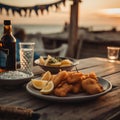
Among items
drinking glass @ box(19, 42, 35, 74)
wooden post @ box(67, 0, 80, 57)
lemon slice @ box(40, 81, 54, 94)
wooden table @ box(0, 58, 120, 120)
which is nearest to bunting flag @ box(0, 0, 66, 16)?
wooden post @ box(67, 0, 80, 57)

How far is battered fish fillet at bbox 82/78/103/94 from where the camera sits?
1.28m

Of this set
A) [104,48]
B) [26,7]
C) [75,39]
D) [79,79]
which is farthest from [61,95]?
[104,48]

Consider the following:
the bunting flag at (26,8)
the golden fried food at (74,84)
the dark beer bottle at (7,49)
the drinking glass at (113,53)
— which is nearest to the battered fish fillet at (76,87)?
the golden fried food at (74,84)

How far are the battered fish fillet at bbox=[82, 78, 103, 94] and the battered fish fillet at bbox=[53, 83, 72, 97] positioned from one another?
70mm

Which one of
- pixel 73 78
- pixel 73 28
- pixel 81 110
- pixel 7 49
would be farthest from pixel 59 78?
pixel 73 28

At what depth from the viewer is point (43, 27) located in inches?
1097

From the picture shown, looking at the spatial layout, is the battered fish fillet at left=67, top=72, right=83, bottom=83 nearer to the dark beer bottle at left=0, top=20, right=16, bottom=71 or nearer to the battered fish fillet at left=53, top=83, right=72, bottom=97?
the battered fish fillet at left=53, top=83, right=72, bottom=97

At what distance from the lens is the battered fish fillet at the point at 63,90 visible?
1.25 metres

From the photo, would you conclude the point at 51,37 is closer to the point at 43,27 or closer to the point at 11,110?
the point at 11,110

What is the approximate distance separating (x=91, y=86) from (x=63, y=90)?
0.13 metres

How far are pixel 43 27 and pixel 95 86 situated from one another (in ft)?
88.1

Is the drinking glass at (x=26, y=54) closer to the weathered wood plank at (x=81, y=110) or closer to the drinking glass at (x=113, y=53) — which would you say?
the weathered wood plank at (x=81, y=110)

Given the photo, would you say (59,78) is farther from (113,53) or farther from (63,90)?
(113,53)

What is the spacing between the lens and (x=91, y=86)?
129 cm
